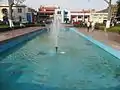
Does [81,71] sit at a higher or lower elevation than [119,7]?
lower

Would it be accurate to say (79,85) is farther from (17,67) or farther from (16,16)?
(16,16)

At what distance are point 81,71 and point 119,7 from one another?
35.8m

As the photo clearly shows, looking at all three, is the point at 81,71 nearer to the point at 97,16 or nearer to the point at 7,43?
the point at 7,43

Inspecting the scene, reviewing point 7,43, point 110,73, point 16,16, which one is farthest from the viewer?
point 16,16

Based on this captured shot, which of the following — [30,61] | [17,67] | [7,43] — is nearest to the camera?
[17,67]

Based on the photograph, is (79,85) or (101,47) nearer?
(79,85)

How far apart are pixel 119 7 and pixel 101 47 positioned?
93.8ft

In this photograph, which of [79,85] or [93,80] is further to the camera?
[93,80]

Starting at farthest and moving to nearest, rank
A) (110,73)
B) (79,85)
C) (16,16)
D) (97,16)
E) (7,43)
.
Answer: (97,16)
(16,16)
(7,43)
(110,73)
(79,85)

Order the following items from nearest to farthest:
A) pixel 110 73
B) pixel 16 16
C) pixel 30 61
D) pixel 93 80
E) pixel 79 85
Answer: pixel 79 85 → pixel 93 80 → pixel 110 73 → pixel 30 61 → pixel 16 16

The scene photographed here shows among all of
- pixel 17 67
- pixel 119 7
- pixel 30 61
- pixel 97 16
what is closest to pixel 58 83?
pixel 17 67

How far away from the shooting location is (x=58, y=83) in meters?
8.56

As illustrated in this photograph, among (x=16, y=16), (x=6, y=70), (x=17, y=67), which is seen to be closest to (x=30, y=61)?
(x=17, y=67)

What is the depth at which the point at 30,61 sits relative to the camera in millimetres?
12898
